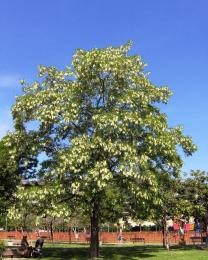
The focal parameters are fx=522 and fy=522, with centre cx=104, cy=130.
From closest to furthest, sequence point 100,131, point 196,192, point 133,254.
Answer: point 100,131, point 133,254, point 196,192

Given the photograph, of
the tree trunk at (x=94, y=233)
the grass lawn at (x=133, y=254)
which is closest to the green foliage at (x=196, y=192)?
the grass lawn at (x=133, y=254)

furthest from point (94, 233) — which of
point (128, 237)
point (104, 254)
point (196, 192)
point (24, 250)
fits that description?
point (128, 237)

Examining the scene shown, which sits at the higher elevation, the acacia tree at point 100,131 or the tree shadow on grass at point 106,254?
the acacia tree at point 100,131

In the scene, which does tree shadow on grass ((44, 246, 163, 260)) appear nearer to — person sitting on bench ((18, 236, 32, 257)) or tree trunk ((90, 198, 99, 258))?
tree trunk ((90, 198, 99, 258))

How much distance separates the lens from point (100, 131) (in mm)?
32281

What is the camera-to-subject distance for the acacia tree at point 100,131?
31672mm

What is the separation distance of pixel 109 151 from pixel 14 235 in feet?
187

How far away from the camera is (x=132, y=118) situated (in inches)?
1260

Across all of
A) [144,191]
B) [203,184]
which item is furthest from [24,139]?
[203,184]

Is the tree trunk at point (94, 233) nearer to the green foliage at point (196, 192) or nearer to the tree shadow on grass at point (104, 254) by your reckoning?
the tree shadow on grass at point (104, 254)

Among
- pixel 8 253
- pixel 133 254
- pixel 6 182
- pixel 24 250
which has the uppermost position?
pixel 6 182

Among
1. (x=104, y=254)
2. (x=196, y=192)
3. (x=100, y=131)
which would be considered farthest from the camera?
(x=196, y=192)

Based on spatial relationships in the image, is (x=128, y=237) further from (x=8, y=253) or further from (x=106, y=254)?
(x=8, y=253)

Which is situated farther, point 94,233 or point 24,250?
point 94,233
